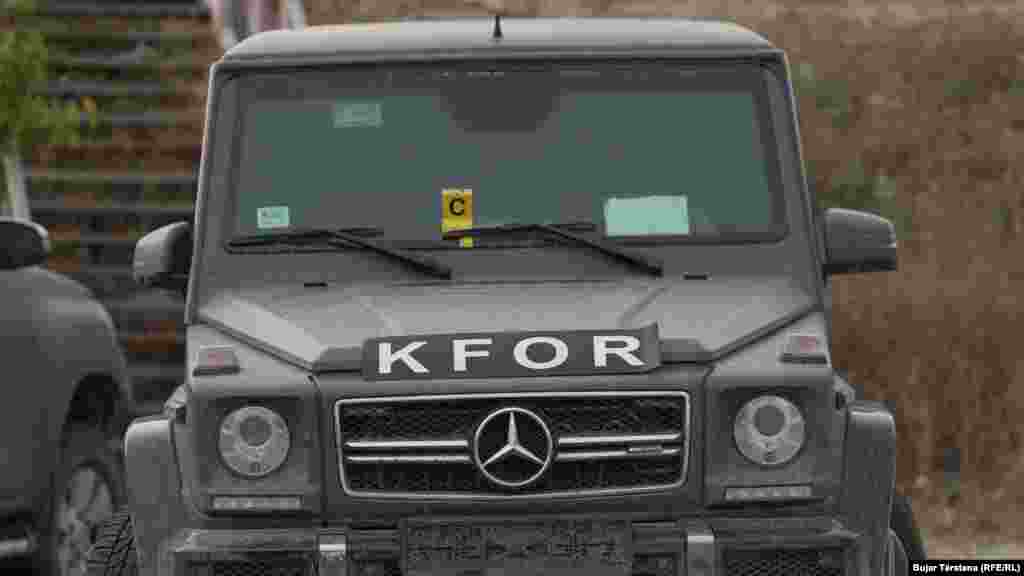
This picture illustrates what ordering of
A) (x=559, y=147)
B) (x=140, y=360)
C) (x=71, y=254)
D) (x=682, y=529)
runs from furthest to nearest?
1. (x=71, y=254)
2. (x=140, y=360)
3. (x=559, y=147)
4. (x=682, y=529)

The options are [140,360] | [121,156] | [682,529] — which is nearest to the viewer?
[682,529]

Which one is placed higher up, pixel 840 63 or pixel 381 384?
pixel 381 384

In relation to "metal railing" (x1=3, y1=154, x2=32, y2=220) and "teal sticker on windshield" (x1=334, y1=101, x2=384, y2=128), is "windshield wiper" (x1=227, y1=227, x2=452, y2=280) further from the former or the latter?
"metal railing" (x1=3, y1=154, x2=32, y2=220)

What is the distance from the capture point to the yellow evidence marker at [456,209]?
717cm

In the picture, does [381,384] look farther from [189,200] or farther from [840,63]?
[840,63]

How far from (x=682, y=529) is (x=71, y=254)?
1351 cm

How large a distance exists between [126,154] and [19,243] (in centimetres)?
1175

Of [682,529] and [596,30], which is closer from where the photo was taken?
[682,529]

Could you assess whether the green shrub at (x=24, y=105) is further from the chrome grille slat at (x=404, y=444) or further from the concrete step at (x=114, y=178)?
the chrome grille slat at (x=404, y=444)

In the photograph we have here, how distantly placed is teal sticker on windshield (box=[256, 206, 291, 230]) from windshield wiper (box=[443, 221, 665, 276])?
485 millimetres

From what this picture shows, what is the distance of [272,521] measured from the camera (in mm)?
6500

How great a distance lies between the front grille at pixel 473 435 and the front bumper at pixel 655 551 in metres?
0.14

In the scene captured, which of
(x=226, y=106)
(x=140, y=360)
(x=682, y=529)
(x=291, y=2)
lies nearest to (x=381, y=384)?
(x=682, y=529)

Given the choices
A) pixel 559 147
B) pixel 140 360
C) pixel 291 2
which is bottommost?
pixel 140 360
